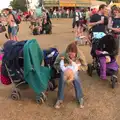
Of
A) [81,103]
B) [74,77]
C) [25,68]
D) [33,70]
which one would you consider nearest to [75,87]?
[74,77]

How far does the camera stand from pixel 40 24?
16.7m

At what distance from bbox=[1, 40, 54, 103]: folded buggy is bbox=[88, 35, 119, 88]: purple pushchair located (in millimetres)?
1184

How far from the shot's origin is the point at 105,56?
20.5 feet

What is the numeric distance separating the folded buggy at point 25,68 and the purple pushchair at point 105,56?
1.18 metres

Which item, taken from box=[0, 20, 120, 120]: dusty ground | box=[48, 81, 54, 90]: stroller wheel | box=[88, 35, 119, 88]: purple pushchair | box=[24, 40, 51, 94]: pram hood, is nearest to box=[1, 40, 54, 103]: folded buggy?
box=[24, 40, 51, 94]: pram hood

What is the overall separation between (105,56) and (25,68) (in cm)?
184

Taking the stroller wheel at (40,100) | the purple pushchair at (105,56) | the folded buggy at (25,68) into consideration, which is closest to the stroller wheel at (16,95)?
the folded buggy at (25,68)

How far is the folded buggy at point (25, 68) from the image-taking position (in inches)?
203

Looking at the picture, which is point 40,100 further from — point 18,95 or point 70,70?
point 70,70

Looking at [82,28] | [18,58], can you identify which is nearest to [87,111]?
[18,58]

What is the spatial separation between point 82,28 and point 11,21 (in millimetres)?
3553

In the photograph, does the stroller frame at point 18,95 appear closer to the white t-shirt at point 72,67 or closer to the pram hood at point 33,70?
the pram hood at point 33,70

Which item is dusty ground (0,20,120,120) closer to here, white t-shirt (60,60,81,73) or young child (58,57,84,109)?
young child (58,57,84,109)

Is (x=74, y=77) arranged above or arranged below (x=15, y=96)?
above
